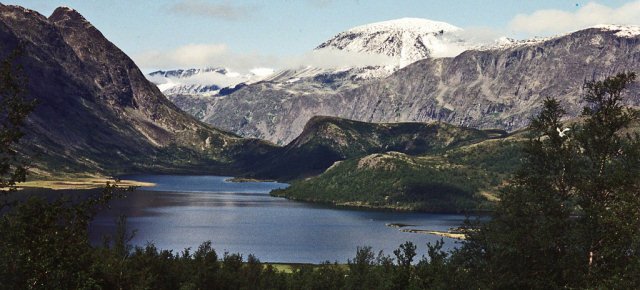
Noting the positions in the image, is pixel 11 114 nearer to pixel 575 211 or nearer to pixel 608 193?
pixel 608 193

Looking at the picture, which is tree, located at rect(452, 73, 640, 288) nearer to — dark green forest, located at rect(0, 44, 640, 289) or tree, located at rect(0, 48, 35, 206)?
dark green forest, located at rect(0, 44, 640, 289)

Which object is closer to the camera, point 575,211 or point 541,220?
point 541,220

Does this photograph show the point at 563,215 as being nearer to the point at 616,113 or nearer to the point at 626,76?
the point at 616,113

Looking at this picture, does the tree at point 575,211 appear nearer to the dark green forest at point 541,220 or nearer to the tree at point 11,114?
the dark green forest at point 541,220

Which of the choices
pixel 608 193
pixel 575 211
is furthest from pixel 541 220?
pixel 575 211

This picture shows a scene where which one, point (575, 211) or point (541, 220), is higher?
point (575, 211)

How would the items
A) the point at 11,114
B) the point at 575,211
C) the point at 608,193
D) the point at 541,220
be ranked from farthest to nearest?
the point at 575,211, the point at 541,220, the point at 608,193, the point at 11,114

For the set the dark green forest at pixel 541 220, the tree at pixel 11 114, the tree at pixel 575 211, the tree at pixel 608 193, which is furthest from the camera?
the tree at pixel 575 211

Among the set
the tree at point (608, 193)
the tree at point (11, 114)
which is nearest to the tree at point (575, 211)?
the tree at point (608, 193)

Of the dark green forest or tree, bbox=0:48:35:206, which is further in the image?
the dark green forest

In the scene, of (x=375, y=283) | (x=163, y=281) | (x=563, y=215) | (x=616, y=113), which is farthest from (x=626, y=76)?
(x=163, y=281)

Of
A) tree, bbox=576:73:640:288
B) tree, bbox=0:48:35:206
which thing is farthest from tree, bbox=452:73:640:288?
tree, bbox=0:48:35:206
